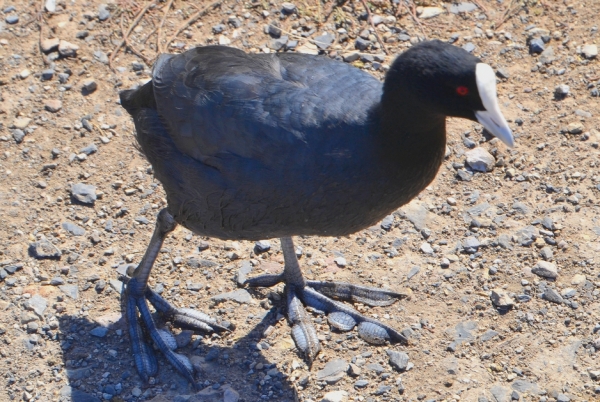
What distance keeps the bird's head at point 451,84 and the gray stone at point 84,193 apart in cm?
265

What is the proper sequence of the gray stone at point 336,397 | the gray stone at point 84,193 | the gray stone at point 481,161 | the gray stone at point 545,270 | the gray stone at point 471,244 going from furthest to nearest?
the gray stone at point 481,161 → the gray stone at point 84,193 → the gray stone at point 471,244 → the gray stone at point 545,270 → the gray stone at point 336,397

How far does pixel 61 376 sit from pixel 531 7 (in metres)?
4.64

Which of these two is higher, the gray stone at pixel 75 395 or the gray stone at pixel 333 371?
the gray stone at pixel 333 371

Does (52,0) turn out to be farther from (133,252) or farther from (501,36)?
(501,36)

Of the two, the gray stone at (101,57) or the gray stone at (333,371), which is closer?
the gray stone at (333,371)

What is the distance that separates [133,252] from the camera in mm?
5469

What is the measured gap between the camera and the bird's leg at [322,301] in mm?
4945

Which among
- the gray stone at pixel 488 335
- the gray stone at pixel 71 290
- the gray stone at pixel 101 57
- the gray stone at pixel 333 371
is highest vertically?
the gray stone at pixel 101 57

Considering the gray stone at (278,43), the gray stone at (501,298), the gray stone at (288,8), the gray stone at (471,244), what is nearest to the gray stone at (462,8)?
the gray stone at (288,8)

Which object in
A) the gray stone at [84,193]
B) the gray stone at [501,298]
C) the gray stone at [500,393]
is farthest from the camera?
the gray stone at [84,193]

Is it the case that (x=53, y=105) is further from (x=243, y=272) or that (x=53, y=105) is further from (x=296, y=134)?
(x=296, y=134)

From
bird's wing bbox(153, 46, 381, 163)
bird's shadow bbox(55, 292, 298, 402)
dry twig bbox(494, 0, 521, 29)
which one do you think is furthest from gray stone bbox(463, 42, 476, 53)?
bird's shadow bbox(55, 292, 298, 402)

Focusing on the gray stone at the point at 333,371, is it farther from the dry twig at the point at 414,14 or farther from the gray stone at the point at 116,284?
the dry twig at the point at 414,14

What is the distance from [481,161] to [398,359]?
172 centimetres
